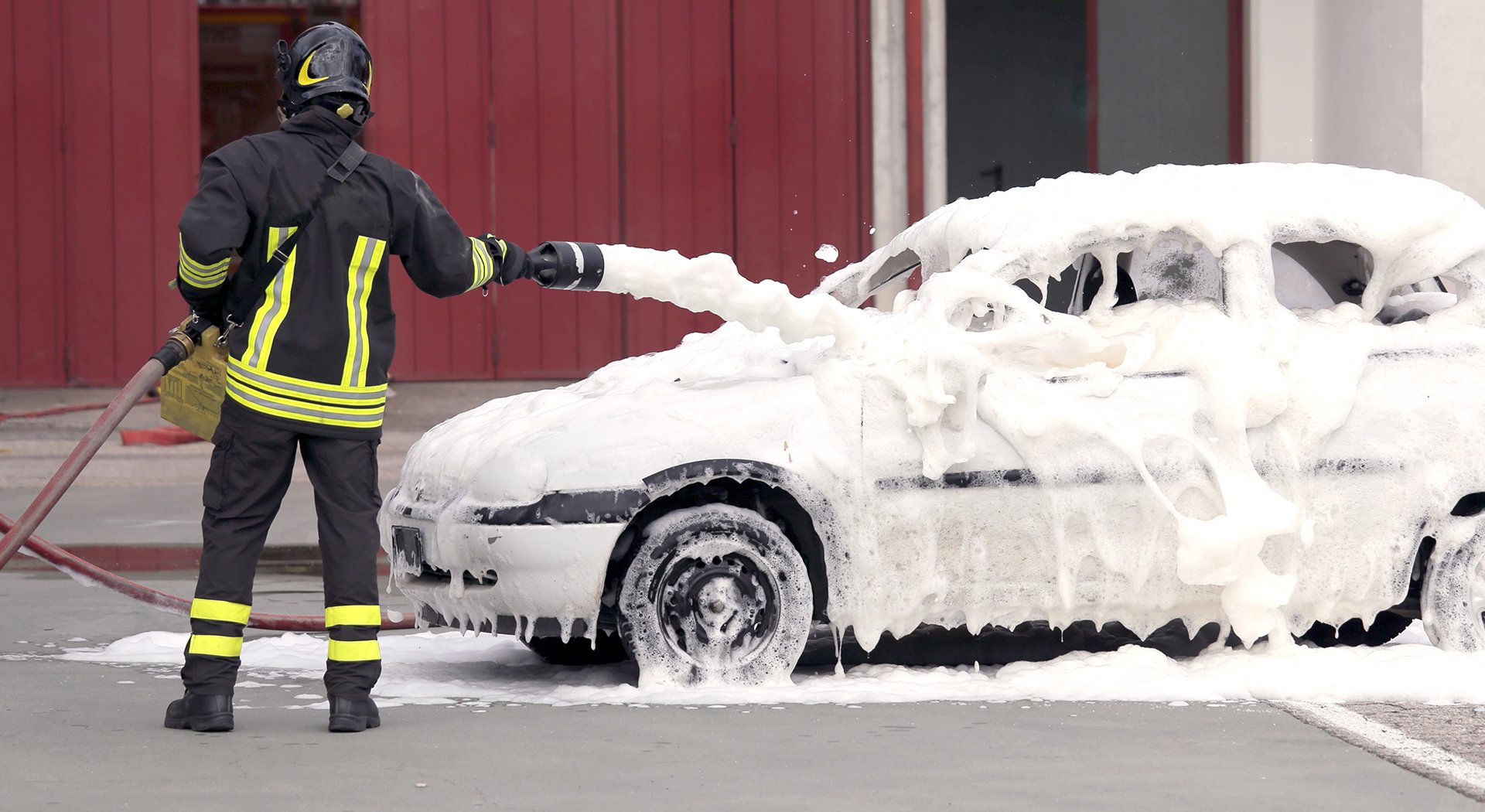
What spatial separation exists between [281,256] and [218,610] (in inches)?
38.0

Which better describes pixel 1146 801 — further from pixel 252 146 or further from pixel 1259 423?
pixel 252 146

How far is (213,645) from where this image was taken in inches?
202

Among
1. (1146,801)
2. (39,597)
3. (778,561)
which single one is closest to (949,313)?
(778,561)

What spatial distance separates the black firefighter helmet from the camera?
17.3 ft

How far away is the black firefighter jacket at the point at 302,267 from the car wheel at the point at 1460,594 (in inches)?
130

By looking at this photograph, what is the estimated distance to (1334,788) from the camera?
4434mm

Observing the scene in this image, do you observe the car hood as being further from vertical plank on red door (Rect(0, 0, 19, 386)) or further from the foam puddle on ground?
vertical plank on red door (Rect(0, 0, 19, 386))

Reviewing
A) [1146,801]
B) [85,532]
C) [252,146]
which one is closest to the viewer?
[1146,801]

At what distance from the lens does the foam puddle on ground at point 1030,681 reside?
5.56 m

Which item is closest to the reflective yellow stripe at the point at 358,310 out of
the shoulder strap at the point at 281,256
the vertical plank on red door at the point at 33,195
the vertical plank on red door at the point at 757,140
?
the shoulder strap at the point at 281,256

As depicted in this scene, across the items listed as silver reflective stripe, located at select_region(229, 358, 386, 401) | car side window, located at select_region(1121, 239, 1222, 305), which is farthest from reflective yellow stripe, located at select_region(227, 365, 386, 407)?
car side window, located at select_region(1121, 239, 1222, 305)

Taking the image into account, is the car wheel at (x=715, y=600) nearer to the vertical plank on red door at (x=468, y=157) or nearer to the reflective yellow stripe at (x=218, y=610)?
the reflective yellow stripe at (x=218, y=610)

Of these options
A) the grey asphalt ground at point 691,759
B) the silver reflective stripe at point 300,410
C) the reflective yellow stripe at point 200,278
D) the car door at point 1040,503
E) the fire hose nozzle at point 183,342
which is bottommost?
the grey asphalt ground at point 691,759

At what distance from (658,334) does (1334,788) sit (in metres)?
11.4
